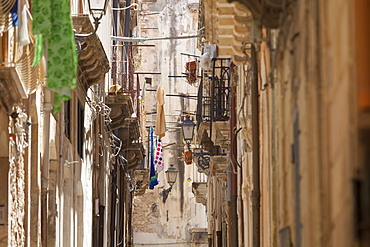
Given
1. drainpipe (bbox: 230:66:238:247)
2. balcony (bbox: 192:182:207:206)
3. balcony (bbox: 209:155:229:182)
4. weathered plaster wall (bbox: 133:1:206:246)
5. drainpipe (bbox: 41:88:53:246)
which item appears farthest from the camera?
weathered plaster wall (bbox: 133:1:206:246)

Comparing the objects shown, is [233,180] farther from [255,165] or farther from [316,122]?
[316,122]

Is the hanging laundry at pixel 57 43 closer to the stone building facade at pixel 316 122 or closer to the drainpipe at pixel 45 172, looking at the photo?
the stone building facade at pixel 316 122

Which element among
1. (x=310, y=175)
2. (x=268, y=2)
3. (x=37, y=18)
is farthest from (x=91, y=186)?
(x=310, y=175)

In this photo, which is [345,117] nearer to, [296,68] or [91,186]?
[296,68]

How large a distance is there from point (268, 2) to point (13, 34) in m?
4.77

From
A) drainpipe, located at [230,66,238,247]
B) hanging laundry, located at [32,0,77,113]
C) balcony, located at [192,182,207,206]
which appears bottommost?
balcony, located at [192,182,207,206]

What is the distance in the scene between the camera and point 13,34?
11477 mm

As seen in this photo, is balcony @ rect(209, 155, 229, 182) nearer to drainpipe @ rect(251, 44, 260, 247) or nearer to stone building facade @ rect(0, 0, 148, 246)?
stone building facade @ rect(0, 0, 148, 246)

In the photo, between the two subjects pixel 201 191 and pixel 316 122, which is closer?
pixel 316 122

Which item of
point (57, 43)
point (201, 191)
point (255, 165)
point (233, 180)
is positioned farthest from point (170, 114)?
point (57, 43)

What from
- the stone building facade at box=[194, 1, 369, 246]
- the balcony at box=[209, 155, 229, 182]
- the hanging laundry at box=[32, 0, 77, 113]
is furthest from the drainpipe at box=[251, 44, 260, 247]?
the balcony at box=[209, 155, 229, 182]

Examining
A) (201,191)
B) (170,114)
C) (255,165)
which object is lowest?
(201,191)

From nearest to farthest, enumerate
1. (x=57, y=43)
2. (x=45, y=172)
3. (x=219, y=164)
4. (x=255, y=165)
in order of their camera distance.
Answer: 1. (x=57, y=43)
2. (x=255, y=165)
3. (x=45, y=172)
4. (x=219, y=164)

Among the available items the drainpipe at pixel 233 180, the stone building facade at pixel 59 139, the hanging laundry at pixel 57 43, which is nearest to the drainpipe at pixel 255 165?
the stone building facade at pixel 59 139
